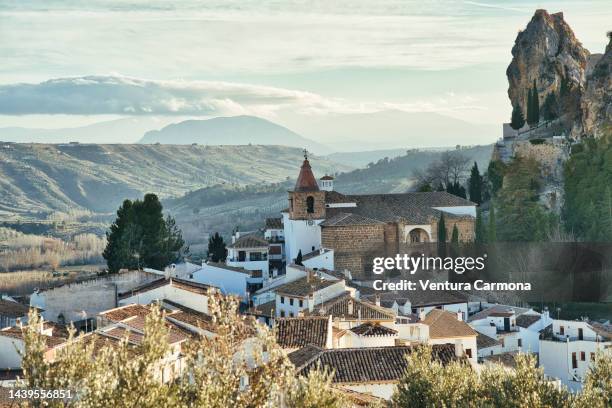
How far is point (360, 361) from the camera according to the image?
90.9 feet

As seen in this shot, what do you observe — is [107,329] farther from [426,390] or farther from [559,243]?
[559,243]

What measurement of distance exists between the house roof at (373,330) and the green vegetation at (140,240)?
1917 cm

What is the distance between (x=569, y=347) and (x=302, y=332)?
42.1 ft

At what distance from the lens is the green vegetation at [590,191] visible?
55.5 m

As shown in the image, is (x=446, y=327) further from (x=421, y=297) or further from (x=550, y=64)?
(x=550, y=64)

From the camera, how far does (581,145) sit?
61344 mm

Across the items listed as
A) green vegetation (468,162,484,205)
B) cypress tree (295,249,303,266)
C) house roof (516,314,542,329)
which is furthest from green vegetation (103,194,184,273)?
green vegetation (468,162,484,205)

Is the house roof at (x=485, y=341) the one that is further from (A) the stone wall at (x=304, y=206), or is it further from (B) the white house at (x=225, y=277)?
(A) the stone wall at (x=304, y=206)

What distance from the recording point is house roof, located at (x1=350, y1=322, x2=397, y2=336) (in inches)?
1282

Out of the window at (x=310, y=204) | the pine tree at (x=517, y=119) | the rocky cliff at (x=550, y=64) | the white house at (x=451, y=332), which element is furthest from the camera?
the pine tree at (x=517, y=119)

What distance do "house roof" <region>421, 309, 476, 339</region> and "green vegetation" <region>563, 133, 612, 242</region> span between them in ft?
61.9

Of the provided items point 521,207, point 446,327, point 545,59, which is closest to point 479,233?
point 521,207

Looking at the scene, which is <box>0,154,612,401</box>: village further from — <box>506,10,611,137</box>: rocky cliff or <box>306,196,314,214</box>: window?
<box>506,10,611,137</box>: rocky cliff

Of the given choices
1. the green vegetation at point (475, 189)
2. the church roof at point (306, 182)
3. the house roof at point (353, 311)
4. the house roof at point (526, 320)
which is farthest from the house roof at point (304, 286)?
the green vegetation at point (475, 189)
